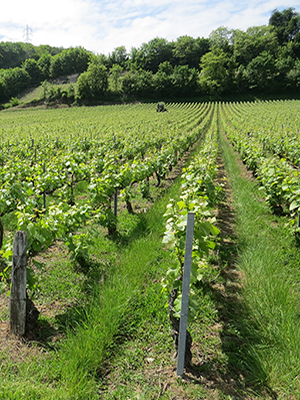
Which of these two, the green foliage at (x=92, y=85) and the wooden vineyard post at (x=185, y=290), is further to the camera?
the green foliage at (x=92, y=85)

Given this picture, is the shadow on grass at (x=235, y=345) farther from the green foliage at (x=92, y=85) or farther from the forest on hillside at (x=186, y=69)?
the green foliage at (x=92, y=85)

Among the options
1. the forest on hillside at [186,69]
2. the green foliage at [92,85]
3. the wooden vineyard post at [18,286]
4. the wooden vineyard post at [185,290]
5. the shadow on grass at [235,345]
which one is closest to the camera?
the wooden vineyard post at [185,290]

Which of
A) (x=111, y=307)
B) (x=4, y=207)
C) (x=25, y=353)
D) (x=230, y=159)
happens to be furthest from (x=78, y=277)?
(x=230, y=159)

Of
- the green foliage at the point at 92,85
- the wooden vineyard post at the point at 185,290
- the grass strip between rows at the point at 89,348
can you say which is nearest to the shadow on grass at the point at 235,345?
the wooden vineyard post at the point at 185,290

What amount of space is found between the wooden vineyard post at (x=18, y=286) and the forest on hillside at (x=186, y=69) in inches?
2448

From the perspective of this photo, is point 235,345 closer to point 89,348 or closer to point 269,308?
point 269,308

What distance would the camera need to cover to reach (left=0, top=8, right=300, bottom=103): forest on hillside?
2345 inches

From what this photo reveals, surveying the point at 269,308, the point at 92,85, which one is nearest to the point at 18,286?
the point at 269,308

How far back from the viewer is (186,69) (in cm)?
6247

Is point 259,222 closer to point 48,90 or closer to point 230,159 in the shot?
point 230,159

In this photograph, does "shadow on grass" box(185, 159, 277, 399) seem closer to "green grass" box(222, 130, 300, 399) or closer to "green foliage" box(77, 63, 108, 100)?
"green grass" box(222, 130, 300, 399)

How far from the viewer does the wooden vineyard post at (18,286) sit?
246 centimetres

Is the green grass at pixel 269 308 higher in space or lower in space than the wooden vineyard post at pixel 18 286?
lower

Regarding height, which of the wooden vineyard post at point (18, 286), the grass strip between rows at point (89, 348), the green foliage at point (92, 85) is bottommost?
the grass strip between rows at point (89, 348)
